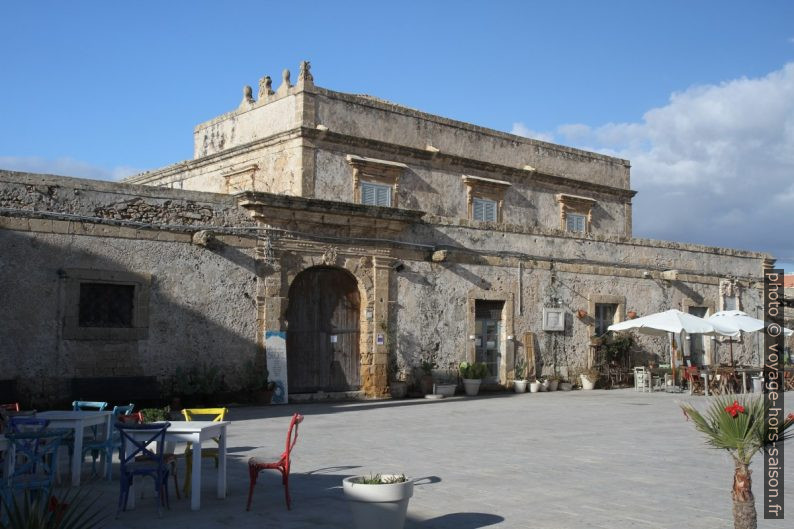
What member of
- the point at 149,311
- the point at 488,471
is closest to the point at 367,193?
the point at 149,311

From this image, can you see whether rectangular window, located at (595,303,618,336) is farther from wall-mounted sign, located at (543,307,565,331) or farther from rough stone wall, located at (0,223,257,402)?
rough stone wall, located at (0,223,257,402)

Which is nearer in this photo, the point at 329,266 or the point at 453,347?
the point at 329,266

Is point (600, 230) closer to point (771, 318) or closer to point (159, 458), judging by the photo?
point (771, 318)

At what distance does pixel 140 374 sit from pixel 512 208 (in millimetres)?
13533

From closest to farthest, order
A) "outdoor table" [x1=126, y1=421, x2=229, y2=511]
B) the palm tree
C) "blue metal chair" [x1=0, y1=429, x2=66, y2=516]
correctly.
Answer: the palm tree < "blue metal chair" [x1=0, y1=429, x2=66, y2=516] < "outdoor table" [x1=126, y1=421, x2=229, y2=511]

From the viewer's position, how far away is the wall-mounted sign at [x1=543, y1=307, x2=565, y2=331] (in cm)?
1944

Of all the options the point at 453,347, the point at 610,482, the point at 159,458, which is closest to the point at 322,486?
the point at 159,458

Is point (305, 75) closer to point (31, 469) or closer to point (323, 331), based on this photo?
point (323, 331)

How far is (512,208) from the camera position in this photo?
2439cm

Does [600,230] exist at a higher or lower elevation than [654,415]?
higher

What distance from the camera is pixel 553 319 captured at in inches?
770

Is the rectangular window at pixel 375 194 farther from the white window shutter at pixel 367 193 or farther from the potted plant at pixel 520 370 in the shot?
the potted plant at pixel 520 370

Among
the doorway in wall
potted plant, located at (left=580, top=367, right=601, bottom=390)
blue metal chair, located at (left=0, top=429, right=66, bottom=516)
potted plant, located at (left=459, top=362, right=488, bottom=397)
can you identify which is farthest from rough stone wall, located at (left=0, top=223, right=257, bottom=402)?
potted plant, located at (left=580, top=367, right=601, bottom=390)

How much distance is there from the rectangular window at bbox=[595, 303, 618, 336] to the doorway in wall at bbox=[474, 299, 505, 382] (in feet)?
10.6
